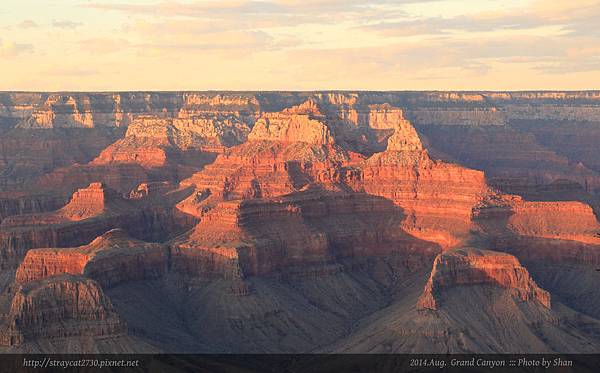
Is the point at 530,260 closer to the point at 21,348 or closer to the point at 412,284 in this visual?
the point at 412,284

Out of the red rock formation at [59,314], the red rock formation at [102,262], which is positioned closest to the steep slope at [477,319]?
the red rock formation at [102,262]

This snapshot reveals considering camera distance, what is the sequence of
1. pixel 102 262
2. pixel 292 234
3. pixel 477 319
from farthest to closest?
pixel 292 234, pixel 102 262, pixel 477 319

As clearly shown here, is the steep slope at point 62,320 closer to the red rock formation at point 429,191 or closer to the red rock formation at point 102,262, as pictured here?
the red rock formation at point 102,262

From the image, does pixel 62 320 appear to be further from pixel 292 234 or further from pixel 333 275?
pixel 333 275

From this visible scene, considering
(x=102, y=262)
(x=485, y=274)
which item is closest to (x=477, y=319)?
(x=485, y=274)

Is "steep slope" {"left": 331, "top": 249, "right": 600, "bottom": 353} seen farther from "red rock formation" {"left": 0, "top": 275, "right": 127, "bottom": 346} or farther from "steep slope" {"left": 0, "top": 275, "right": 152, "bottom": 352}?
"red rock formation" {"left": 0, "top": 275, "right": 127, "bottom": 346}

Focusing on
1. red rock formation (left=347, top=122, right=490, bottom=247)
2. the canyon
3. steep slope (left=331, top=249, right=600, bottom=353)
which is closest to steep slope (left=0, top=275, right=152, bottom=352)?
the canyon
